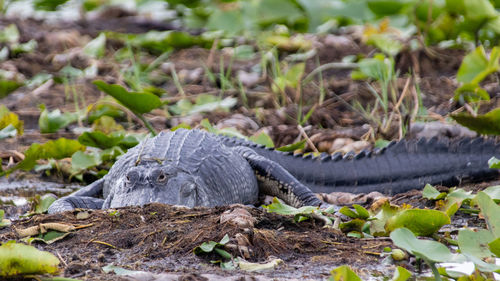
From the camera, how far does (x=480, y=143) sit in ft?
14.9

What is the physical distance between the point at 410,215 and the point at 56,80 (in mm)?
5644

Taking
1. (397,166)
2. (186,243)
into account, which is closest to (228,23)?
(397,166)

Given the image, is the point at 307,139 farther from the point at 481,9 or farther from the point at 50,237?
the point at 50,237

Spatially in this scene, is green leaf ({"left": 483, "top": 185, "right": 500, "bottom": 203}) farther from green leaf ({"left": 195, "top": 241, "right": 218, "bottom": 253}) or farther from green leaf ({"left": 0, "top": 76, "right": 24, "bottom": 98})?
green leaf ({"left": 0, "top": 76, "right": 24, "bottom": 98})

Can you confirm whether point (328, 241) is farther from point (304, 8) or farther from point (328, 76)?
point (304, 8)

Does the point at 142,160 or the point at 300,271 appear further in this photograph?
the point at 142,160

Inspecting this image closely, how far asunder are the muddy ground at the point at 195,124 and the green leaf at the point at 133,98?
0.83 metres

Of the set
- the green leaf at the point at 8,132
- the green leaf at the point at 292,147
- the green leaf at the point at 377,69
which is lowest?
the green leaf at the point at 292,147

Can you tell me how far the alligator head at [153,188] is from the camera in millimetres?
3656

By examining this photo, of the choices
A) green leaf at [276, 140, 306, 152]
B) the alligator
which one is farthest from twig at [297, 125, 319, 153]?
the alligator

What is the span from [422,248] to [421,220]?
2.00 feet

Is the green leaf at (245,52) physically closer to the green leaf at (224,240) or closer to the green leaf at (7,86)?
the green leaf at (7,86)

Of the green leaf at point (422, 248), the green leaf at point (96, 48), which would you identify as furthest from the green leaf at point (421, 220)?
the green leaf at point (96, 48)

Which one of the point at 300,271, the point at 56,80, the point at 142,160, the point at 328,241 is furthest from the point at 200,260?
the point at 56,80
